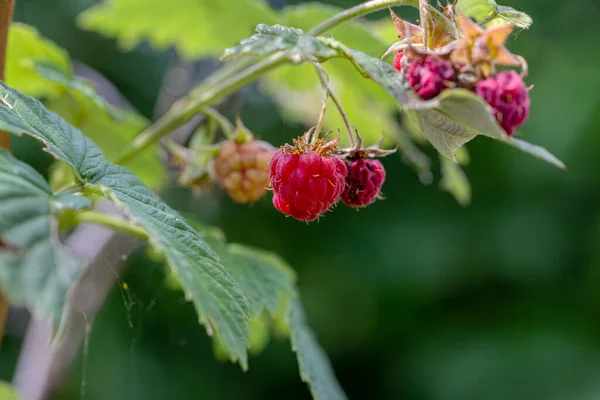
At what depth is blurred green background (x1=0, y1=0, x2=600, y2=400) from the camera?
3.59 metres

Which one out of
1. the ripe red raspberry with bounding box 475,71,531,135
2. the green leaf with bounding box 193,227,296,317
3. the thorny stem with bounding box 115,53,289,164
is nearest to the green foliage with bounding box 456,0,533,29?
the ripe red raspberry with bounding box 475,71,531,135

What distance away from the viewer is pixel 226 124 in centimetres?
132

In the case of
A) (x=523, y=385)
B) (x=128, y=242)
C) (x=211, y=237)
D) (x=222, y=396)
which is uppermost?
(x=211, y=237)

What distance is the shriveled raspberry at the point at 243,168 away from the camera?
4.25ft

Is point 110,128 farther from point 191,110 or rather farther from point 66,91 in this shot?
point 191,110

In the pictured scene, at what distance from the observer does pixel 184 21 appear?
1795mm

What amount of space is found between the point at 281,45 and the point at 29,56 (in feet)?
3.14

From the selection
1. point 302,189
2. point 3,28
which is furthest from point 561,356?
point 3,28

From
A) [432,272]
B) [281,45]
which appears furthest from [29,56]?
[432,272]

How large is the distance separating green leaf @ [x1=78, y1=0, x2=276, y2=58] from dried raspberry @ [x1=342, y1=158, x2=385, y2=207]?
73 cm

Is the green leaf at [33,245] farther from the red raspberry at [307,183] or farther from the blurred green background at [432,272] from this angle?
the blurred green background at [432,272]

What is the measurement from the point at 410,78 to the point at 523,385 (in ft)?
10.4

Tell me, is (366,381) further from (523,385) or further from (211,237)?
(211,237)

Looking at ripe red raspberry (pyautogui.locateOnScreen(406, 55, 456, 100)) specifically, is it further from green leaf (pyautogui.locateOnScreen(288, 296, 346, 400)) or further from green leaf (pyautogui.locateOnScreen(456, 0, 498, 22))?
green leaf (pyautogui.locateOnScreen(288, 296, 346, 400))
